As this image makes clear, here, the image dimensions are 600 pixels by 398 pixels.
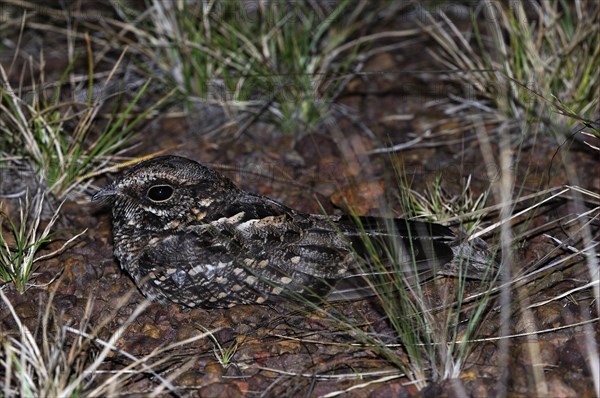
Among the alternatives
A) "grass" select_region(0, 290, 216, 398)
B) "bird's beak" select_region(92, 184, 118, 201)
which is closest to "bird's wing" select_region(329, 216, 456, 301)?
"grass" select_region(0, 290, 216, 398)

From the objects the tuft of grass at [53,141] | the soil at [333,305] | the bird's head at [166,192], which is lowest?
the soil at [333,305]

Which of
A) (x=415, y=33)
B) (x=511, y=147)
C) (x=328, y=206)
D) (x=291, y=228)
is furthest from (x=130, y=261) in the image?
(x=415, y=33)

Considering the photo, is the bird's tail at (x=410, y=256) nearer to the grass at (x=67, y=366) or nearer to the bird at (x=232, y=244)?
the bird at (x=232, y=244)

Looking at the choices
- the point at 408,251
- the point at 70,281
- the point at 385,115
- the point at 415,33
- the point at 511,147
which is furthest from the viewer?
the point at 415,33

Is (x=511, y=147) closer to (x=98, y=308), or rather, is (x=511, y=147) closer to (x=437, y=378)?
(x=437, y=378)

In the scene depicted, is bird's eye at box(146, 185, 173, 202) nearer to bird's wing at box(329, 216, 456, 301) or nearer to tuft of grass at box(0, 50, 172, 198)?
tuft of grass at box(0, 50, 172, 198)

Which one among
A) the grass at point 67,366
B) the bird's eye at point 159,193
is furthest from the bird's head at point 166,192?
the grass at point 67,366

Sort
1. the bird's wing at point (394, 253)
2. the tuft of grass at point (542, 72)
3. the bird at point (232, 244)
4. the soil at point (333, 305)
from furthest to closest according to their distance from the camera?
the tuft of grass at point (542, 72) → the bird at point (232, 244) → the bird's wing at point (394, 253) → the soil at point (333, 305)

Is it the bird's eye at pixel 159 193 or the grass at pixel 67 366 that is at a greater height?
the bird's eye at pixel 159 193

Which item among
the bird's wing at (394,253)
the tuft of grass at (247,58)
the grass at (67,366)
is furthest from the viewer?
the tuft of grass at (247,58)

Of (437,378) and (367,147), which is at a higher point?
(367,147)
